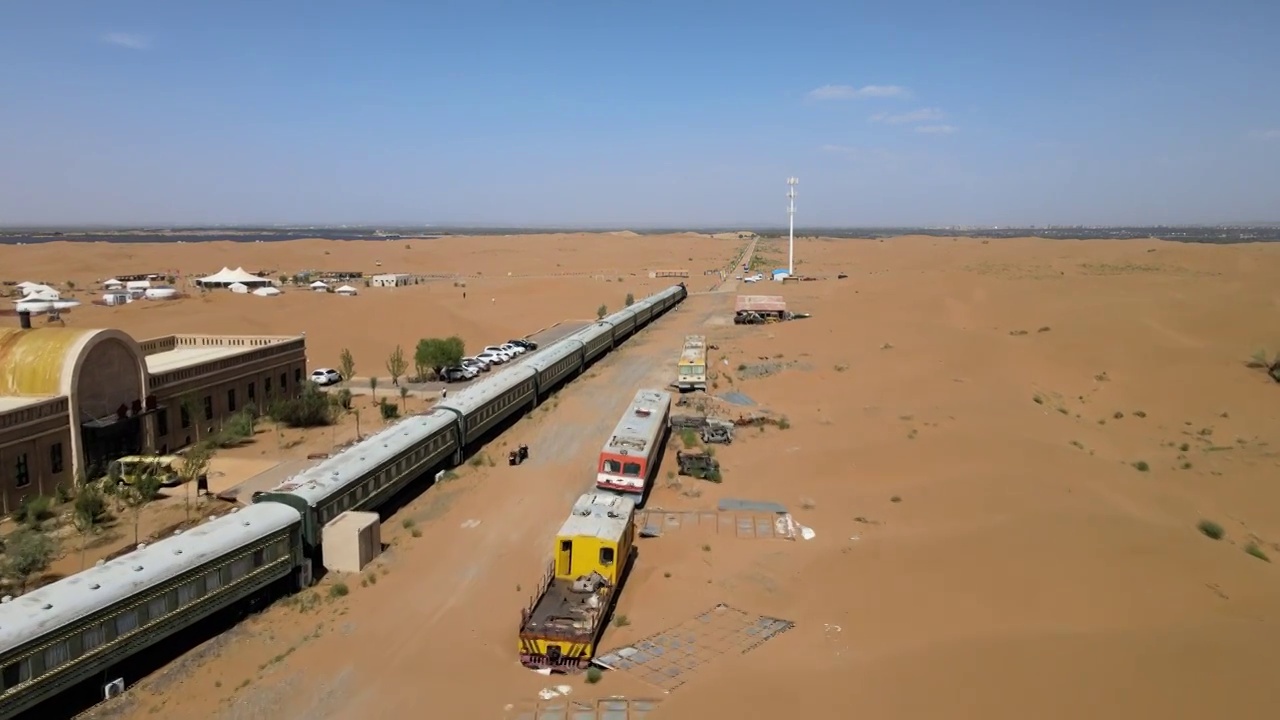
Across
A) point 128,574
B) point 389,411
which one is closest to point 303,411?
point 389,411

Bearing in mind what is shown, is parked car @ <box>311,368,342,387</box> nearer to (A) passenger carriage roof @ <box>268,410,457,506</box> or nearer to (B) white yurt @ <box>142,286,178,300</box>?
(A) passenger carriage roof @ <box>268,410,457,506</box>

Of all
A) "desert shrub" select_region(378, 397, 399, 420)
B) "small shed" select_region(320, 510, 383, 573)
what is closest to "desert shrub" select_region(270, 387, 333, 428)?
"desert shrub" select_region(378, 397, 399, 420)

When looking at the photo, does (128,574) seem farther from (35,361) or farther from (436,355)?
(436,355)

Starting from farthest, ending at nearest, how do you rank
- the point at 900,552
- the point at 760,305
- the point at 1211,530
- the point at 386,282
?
1. the point at 386,282
2. the point at 760,305
3. the point at 1211,530
4. the point at 900,552

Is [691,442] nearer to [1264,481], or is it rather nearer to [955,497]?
[955,497]

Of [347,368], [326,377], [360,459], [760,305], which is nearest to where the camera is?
[360,459]

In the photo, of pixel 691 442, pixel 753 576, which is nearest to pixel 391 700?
pixel 753 576
